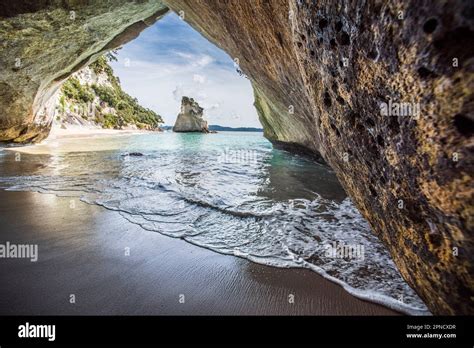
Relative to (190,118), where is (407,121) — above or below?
below

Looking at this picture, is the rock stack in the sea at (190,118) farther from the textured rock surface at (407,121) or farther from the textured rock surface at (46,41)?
the textured rock surface at (407,121)

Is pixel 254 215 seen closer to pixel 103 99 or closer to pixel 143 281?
pixel 143 281

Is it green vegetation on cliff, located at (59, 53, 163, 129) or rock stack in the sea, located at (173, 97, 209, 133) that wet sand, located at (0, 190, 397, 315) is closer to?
green vegetation on cliff, located at (59, 53, 163, 129)

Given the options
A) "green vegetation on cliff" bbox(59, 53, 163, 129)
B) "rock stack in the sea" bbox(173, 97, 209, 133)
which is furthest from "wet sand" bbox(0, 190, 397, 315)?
"rock stack in the sea" bbox(173, 97, 209, 133)

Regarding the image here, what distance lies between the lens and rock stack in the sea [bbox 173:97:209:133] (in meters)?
67.8

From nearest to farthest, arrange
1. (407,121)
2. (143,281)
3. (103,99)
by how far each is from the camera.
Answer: (407,121) < (143,281) < (103,99)

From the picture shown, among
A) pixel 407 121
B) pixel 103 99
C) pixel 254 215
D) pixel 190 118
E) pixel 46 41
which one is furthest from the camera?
pixel 190 118

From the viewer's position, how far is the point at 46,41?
36.3ft

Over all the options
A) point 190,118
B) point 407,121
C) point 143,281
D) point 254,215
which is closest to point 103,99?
point 190,118

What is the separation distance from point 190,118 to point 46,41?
59.3m

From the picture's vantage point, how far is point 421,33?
121cm
